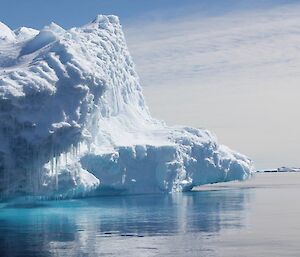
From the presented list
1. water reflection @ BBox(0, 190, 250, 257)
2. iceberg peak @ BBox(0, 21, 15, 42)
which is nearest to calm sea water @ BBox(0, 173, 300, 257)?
water reflection @ BBox(0, 190, 250, 257)

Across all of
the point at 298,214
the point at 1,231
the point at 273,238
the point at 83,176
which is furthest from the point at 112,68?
the point at 273,238

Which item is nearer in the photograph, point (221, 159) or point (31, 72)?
point (31, 72)

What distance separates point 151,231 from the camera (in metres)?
35.8

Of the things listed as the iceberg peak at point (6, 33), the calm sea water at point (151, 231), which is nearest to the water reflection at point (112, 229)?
the calm sea water at point (151, 231)

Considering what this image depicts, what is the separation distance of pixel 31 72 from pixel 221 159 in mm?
38698

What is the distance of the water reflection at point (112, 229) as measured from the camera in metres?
29.0

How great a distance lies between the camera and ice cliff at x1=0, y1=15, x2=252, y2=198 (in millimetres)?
44281

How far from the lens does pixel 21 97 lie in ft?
141

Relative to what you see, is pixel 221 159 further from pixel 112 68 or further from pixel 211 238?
pixel 211 238

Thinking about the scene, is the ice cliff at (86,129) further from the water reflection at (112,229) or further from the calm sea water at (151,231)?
the calm sea water at (151,231)

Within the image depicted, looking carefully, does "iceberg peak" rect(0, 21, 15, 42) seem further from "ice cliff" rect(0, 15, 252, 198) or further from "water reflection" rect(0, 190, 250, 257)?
"water reflection" rect(0, 190, 250, 257)

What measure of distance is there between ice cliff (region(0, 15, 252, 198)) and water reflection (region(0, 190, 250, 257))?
3.80m

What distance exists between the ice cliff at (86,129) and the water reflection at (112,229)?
3.80 meters

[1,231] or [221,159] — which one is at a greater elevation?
[221,159]
